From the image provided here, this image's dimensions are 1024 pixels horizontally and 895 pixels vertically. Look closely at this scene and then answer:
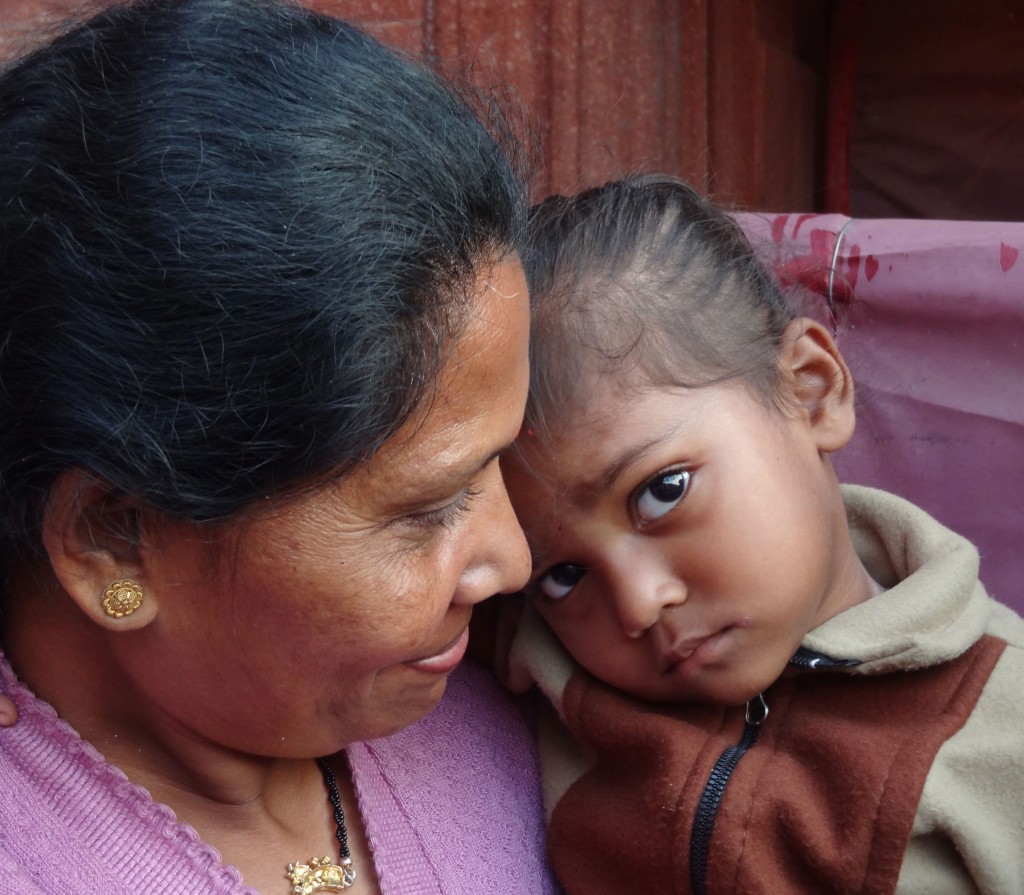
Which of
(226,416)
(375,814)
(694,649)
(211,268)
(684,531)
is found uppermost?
(211,268)

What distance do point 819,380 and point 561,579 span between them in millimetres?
526

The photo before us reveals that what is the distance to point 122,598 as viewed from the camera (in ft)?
4.25

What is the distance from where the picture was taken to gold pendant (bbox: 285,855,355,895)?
155cm

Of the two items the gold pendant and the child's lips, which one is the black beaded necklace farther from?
the child's lips

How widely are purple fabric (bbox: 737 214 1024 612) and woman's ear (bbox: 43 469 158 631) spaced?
139cm

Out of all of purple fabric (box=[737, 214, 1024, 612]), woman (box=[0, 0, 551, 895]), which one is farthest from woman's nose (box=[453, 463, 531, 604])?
purple fabric (box=[737, 214, 1024, 612])

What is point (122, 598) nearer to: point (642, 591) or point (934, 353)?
point (642, 591)

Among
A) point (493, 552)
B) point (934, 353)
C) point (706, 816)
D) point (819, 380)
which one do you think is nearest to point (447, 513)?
point (493, 552)

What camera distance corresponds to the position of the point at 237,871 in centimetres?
145

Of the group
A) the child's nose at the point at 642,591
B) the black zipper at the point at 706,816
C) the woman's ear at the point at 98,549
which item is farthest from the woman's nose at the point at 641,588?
the woman's ear at the point at 98,549

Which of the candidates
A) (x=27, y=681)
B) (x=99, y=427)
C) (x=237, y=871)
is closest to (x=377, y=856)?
(x=237, y=871)

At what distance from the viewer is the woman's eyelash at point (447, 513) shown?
1351 mm

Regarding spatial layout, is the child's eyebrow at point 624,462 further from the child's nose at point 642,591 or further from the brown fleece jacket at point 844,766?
the brown fleece jacket at point 844,766

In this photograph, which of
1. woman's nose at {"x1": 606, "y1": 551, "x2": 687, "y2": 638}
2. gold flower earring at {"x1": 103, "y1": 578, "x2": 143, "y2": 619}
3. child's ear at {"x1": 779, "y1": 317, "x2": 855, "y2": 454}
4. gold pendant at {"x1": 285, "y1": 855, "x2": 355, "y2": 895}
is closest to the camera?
gold flower earring at {"x1": 103, "y1": 578, "x2": 143, "y2": 619}
